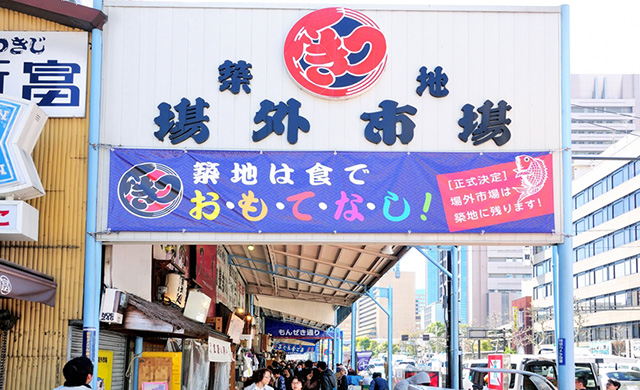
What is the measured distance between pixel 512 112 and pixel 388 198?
87.5 inches

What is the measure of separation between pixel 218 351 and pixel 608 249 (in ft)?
199

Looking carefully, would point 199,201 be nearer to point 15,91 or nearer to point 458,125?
point 15,91

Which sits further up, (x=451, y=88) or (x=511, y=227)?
(x=451, y=88)

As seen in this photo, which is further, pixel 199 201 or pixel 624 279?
pixel 624 279

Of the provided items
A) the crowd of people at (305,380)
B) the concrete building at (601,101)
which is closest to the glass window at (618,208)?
the crowd of people at (305,380)

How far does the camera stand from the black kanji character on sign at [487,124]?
11.7 meters

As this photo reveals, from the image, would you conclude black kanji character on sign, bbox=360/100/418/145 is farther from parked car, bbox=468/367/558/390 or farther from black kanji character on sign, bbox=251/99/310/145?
parked car, bbox=468/367/558/390

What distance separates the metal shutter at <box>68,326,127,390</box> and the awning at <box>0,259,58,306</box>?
0.72 m

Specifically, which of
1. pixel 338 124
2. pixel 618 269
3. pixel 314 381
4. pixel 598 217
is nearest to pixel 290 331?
pixel 314 381

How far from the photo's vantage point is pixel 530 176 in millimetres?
11594

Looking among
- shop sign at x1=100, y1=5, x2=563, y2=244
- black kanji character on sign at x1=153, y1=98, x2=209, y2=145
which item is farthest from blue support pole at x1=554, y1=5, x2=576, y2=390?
black kanji character on sign at x1=153, y1=98, x2=209, y2=145

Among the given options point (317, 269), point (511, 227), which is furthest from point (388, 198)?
point (317, 269)

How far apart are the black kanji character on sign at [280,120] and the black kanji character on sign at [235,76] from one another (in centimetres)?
39

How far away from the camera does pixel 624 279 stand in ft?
226
